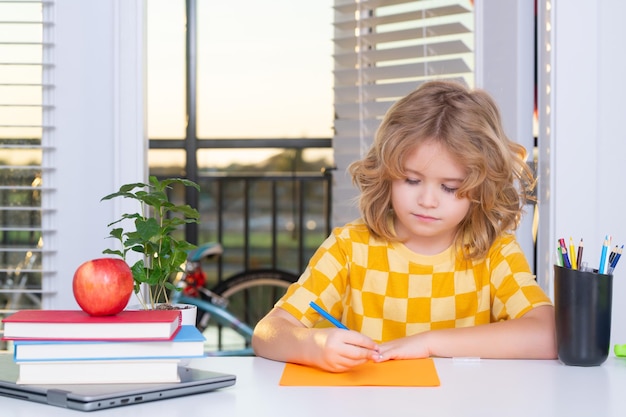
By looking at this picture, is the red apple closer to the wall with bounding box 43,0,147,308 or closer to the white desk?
the white desk

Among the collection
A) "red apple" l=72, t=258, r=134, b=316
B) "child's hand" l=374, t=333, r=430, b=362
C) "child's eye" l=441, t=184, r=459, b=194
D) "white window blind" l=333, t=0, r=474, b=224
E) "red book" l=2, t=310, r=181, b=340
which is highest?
"white window blind" l=333, t=0, r=474, b=224

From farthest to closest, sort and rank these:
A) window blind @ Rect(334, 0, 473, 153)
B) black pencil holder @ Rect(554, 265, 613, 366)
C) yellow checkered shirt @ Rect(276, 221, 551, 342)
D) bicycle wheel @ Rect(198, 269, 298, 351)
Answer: bicycle wheel @ Rect(198, 269, 298, 351) → window blind @ Rect(334, 0, 473, 153) → yellow checkered shirt @ Rect(276, 221, 551, 342) → black pencil holder @ Rect(554, 265, 613, 366)

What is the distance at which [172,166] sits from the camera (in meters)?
5.09

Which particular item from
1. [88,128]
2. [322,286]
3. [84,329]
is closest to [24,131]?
[88,128]

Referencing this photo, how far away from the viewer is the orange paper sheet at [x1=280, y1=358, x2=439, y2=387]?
1.05 meters

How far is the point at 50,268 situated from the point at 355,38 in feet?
4.53

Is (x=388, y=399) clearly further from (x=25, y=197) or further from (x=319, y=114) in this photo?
(x=319, y=114)

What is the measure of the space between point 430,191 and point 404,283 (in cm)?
23

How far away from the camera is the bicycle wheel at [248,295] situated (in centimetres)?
402

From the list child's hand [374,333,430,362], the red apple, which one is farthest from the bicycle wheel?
the red apple

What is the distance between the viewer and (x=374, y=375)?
1098mm

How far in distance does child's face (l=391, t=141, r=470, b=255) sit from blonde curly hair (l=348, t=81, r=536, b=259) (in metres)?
0.01

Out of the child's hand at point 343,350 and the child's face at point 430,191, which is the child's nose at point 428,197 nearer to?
the child's face at point 430,191

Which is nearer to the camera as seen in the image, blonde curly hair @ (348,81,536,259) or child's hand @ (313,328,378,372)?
child's hand @ (313,328,378,372)
